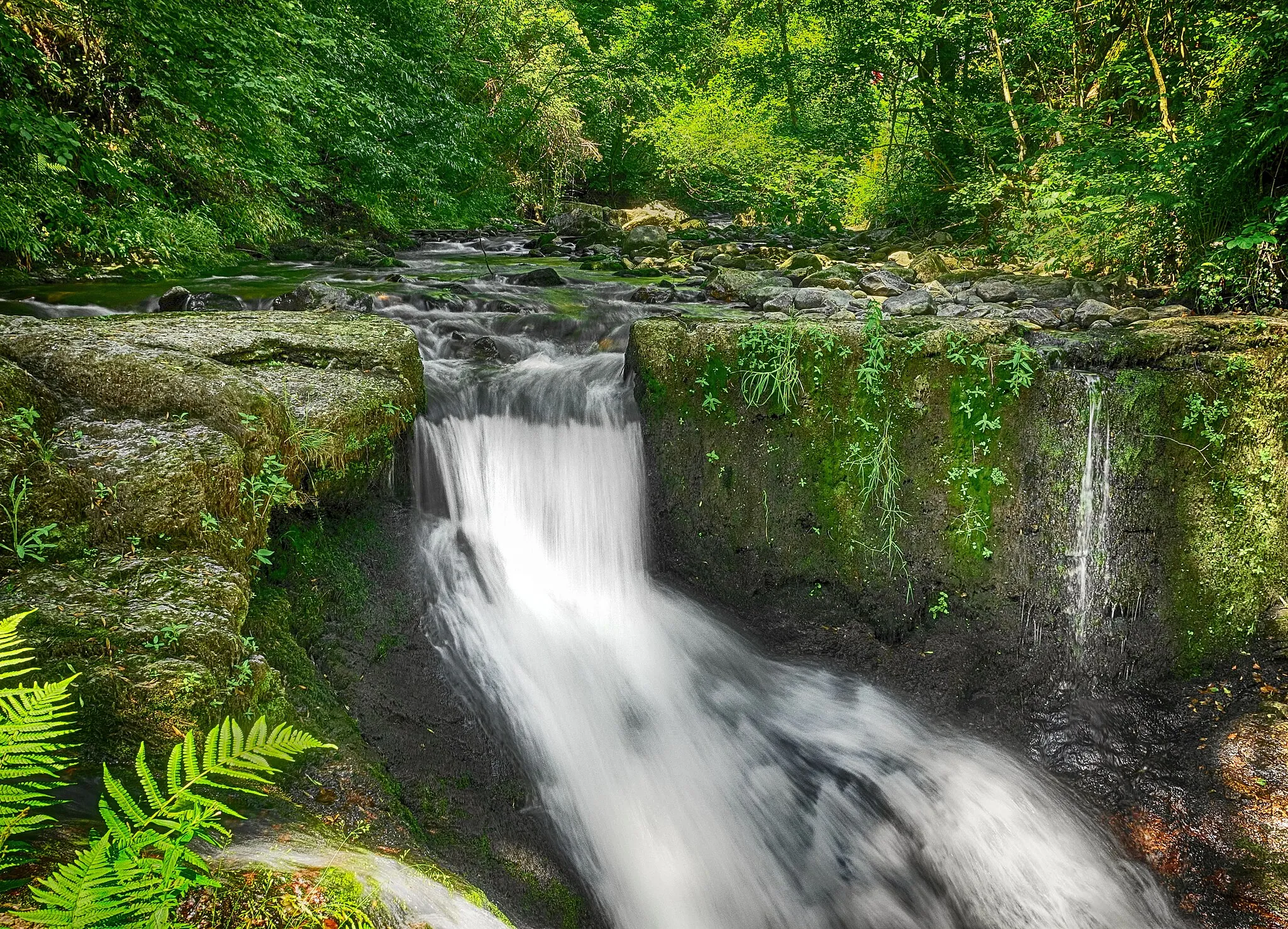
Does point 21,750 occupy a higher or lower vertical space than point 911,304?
lower

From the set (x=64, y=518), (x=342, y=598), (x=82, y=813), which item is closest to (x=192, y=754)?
(x=82, y=813)

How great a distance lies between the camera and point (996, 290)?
8.77m

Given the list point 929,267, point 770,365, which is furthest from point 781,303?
point 929,267

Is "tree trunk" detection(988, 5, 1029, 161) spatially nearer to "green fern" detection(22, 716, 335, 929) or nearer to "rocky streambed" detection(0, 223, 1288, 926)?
"rocky streambed" detection(0, 223, 1288, 926)

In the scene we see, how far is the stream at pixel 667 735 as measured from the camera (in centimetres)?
367

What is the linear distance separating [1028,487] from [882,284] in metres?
4.75

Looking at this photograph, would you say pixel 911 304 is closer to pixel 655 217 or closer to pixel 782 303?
pixel 782 303

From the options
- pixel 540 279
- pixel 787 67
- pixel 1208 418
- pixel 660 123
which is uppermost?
pixel 787 67

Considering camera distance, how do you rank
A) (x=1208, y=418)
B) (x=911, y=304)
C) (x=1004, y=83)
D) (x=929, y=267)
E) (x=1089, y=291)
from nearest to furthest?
(x=1208, y=418) < (x=911, y=304) < (x=1089, y=291) < (x=929, y=267) < (x=1004, y=83)

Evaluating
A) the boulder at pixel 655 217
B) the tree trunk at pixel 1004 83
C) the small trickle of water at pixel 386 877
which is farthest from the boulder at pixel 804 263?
the small trickle of water at pixel 386 877

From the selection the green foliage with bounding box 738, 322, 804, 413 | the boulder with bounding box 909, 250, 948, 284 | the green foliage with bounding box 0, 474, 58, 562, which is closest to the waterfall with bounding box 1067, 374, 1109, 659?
the green foliage with bounding box 738, 322, 804, 413

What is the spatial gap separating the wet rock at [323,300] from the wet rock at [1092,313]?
6.69m

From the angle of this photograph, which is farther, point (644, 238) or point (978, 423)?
point (644, 238)

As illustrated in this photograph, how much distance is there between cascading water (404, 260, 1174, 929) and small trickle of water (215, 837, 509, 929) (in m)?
1.56
